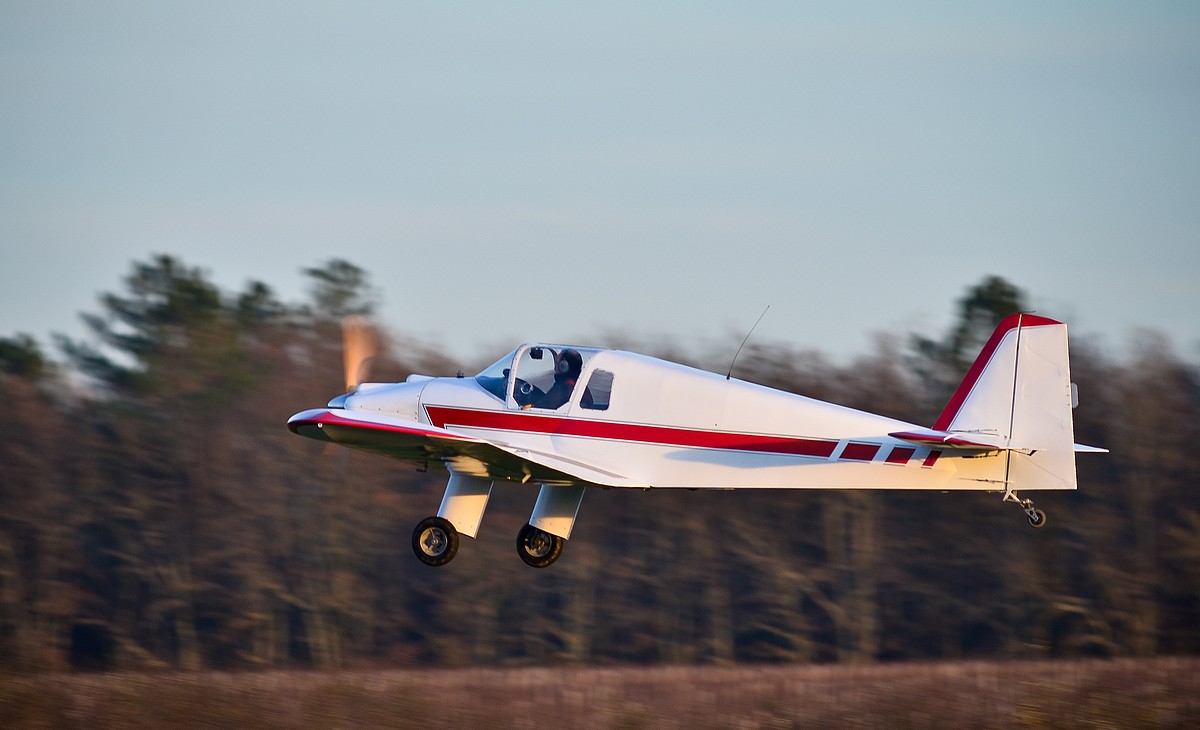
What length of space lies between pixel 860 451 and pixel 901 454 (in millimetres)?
370

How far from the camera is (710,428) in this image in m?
12.2

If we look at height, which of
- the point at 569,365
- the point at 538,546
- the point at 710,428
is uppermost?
the point at 569,365

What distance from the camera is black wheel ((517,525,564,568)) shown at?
1330 cm

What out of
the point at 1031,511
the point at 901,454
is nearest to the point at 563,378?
the point at 901,454

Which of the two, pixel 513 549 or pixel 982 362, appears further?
pixel 513 549

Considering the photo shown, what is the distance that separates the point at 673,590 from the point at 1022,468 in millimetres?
24238

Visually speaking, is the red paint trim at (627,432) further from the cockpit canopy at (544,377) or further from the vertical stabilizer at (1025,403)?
the vertical stabilizer at (1025,403)

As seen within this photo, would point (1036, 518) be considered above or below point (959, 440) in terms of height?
below

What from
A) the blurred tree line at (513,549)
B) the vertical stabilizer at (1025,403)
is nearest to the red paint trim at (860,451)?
the vertical stabilizer at (1025,403)

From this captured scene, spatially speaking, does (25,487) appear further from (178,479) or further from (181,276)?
(181,276)

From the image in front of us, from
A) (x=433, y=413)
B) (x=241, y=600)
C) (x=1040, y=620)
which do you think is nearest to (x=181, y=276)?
(x=241, y=600)

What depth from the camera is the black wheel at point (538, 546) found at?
1330 cm

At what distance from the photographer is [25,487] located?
3638cm

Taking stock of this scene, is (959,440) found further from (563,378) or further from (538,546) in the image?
(538,546)
